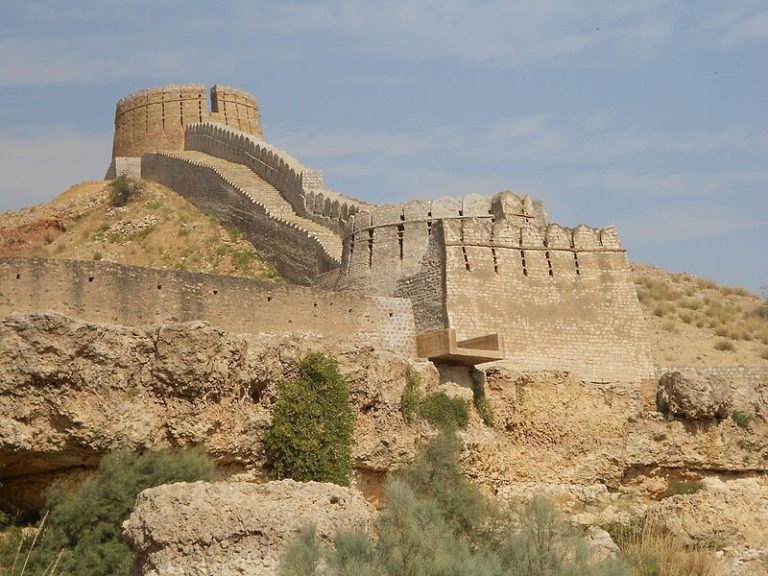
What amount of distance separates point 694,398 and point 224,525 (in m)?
13.3

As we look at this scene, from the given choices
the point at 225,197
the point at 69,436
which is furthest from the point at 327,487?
the point at 225,197

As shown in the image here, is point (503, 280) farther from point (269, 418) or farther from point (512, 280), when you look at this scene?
point (269, 418)

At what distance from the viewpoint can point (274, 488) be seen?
45.8 ft

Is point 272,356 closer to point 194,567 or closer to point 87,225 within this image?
point 194,567

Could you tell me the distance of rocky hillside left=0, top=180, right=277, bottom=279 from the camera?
36031 millimetres

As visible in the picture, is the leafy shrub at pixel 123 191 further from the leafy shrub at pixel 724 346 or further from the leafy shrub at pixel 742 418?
the leafy shrub at pixel 742 418

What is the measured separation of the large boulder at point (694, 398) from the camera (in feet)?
81.0

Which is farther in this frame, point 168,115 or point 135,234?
point 168,115

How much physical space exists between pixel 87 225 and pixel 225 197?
4.45 m

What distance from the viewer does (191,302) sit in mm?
21719

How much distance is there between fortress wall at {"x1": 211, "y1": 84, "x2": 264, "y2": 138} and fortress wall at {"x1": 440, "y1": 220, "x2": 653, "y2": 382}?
21.3 meters

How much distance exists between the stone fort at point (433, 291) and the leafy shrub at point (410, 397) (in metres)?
2.31

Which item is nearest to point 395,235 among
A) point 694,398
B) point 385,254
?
point 385,254

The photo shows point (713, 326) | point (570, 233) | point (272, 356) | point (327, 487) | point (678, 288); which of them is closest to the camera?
point (327, 487)
